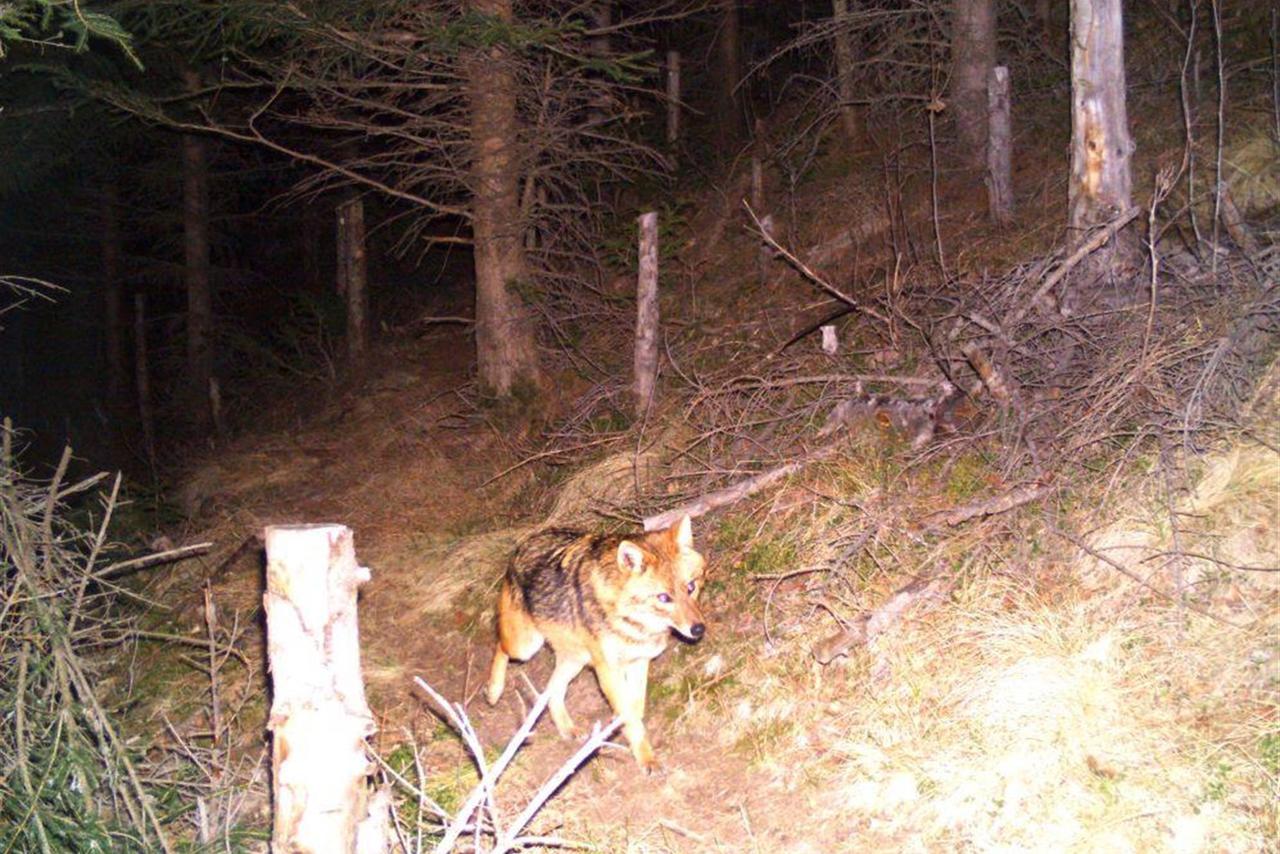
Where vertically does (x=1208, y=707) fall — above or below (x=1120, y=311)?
below

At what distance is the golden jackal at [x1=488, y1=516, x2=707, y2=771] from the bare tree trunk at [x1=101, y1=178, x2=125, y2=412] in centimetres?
2083

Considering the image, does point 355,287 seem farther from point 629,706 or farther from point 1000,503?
point 1000,503

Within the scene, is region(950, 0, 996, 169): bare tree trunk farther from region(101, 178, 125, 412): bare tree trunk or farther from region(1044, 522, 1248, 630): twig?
region(101, 178, 125, 412): bare tree trunk

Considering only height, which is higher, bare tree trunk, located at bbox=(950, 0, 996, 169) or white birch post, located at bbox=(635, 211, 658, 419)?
bare tree trunk, located at bbox=(950, 0, 996, 169)

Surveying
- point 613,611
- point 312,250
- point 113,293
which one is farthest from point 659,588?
point 312,250

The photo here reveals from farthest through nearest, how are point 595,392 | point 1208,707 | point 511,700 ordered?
point 595,392, point 511,700, point 1208,707

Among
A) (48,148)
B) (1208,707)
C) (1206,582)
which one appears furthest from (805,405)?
(48,148)

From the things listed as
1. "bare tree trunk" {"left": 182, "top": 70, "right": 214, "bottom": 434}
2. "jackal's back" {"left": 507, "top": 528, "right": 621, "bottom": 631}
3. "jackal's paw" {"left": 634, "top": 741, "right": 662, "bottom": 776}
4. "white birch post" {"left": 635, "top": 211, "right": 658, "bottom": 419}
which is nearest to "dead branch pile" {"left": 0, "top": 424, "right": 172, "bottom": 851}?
"jackal's back" {"left": 507, "top": 528, "right": 621, "bottom": 631}

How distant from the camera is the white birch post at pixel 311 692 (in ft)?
11.8

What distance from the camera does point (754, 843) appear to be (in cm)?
537

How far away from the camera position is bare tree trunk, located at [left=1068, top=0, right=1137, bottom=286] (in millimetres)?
7664

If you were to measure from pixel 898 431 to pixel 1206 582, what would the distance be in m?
2.59

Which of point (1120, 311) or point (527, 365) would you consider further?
point (527, 365)

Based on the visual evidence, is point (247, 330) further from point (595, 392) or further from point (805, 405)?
point (805, 405)
